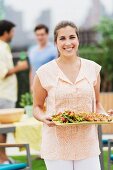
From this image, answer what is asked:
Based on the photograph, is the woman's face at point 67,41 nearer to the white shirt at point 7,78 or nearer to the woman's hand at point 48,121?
the woman's hand at point 48,121

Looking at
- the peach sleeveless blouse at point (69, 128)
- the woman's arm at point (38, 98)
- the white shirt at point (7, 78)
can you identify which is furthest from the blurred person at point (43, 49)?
the peach sleeveless blouse at point (69, 128)

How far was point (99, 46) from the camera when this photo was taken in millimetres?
15148

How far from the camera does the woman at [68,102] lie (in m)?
4.25

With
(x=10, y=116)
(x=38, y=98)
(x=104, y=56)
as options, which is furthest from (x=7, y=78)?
(x=104, y=56)

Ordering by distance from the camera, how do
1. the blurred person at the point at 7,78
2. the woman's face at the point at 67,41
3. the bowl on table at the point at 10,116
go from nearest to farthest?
the woman's face at the point at 67,41, the bowl on table at the point at 10,116, the blurred person at the point at 7,78

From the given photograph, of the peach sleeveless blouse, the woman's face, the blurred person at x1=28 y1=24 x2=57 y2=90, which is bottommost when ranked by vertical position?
the peach sleeveless blouse

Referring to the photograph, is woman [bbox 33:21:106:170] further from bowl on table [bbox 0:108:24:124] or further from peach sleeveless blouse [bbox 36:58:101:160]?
bowl on table [bbox 0:108:24:124]

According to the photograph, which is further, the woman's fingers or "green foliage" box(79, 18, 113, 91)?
"green foliage" box(79, 18, 113, 91)

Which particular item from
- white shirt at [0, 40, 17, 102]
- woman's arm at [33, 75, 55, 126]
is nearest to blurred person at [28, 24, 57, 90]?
white shirt at [0, 40, 17, 102]

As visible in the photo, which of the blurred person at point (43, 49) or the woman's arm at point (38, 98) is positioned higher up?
the blurred person at point (43, 49)

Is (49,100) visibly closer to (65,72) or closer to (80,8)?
(65,72)

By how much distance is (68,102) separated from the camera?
4.25 meters

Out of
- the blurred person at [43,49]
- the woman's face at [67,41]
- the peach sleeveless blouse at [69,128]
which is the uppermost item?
the blurred person at [43,49]

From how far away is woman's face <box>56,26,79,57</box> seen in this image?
4301mm
